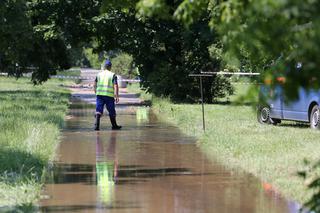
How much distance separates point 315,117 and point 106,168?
686 cm

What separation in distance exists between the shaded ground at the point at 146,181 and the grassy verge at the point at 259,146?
0.84 feet

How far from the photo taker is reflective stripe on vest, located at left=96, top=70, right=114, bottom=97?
17625mm

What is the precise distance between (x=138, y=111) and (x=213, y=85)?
490cm

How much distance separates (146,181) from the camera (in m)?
10.0

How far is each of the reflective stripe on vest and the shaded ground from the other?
2082mm

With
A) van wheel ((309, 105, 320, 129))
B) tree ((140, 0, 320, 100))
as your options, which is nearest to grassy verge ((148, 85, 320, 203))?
van wheel ((309, 105, 320, 129))

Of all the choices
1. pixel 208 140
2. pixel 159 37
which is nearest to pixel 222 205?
pixel 208 140

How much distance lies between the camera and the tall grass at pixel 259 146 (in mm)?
9805

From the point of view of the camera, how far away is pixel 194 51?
27953 mm

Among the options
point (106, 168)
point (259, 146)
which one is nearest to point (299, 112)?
point (259, 146)

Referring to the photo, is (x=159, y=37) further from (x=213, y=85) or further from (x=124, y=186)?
(x=124, y=186)

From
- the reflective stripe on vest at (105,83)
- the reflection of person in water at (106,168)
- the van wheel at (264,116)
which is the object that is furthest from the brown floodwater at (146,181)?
the van wheel at (264,116)

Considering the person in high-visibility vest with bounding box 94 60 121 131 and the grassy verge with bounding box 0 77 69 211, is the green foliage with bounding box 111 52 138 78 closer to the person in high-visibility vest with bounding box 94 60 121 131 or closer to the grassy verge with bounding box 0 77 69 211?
the person in high-visibility vest with bounding box 94 60 121 131

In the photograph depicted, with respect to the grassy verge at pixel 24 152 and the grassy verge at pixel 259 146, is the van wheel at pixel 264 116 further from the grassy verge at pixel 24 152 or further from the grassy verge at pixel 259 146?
the grassy verge at pixel 24 152
